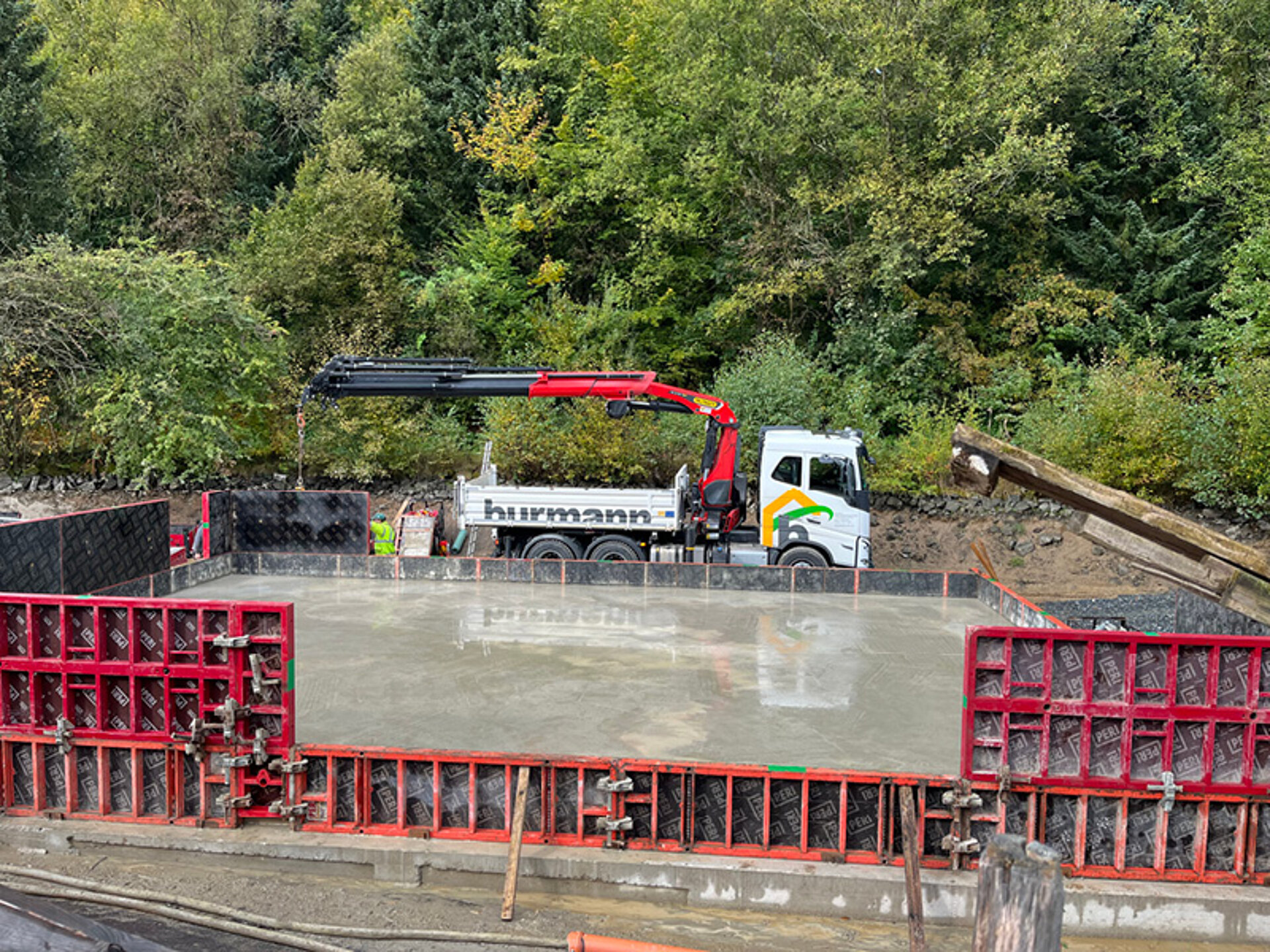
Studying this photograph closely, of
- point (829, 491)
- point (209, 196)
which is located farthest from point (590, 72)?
point (829, 491)

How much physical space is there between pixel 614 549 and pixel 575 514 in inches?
41.2

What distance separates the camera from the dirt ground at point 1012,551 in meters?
20.6

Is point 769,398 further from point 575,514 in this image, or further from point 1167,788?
point 1167,788

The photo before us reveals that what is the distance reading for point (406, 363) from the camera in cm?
1861

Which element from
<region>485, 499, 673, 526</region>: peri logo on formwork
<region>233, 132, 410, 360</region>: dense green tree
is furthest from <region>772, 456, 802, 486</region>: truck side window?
<region>233, 132, 410, 360</region>: dense green tree

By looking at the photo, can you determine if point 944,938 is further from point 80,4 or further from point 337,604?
point 80,4

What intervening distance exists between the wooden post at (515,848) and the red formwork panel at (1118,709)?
129 inches

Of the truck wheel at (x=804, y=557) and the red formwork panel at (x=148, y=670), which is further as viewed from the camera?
the truck wheel at (x=804, y=557)

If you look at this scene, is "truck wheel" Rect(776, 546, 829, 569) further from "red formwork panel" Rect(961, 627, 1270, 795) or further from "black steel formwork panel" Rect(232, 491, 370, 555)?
"red formwork panel" Rect(961, 627, 1270, 795)

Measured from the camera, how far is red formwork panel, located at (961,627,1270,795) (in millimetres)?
6941

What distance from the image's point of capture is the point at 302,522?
20047mm

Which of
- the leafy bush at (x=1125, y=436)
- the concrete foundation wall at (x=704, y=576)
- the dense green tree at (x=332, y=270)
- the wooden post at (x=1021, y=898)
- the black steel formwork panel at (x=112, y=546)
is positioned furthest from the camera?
the dense green tree at (x=332, y=270)

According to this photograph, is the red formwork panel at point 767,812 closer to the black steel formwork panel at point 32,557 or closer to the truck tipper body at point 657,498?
the black steel formwork panel at point 32,557

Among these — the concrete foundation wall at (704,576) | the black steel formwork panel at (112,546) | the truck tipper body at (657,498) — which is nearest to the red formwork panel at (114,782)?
the black steel formwork panel at (112,546)
